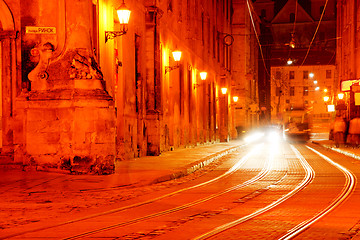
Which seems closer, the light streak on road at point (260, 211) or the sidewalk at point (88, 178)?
the light streak on road at point (260, 211)

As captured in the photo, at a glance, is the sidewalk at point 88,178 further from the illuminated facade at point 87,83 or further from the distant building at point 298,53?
the distant building at point 298,53

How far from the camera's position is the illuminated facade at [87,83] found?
14438mm

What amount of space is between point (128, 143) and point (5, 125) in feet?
17.7

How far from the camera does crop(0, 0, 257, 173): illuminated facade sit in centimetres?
1444

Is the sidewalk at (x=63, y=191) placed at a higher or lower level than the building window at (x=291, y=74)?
lower

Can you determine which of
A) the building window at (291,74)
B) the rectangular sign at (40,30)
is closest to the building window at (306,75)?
the building window at (291,74)

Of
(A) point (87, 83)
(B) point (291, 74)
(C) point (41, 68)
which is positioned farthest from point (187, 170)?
(B) point (291, 74)

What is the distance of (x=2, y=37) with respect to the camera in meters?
15.8

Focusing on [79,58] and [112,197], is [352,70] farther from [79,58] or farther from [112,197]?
[112,197]

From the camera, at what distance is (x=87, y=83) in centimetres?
1455

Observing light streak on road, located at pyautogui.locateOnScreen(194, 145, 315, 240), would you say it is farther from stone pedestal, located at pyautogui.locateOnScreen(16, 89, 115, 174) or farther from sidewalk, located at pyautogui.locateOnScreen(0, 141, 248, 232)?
stone pedestal, located at pyautogui.locateOnScreen(16, 89, 115, 174)

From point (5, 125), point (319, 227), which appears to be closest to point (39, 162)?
point (5, 125)

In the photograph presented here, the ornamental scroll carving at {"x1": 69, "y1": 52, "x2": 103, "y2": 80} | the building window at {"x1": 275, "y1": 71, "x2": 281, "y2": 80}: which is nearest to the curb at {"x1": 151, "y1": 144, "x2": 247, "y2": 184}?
the ornamental scroll carving at {"x1": 69, "y1": 52, "x2": 103, "y2": 80}

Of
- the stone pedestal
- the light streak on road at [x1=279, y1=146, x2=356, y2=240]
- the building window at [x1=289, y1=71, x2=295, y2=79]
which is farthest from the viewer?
the building window at [x1=289, y1=71, x2=295, y2=79]
